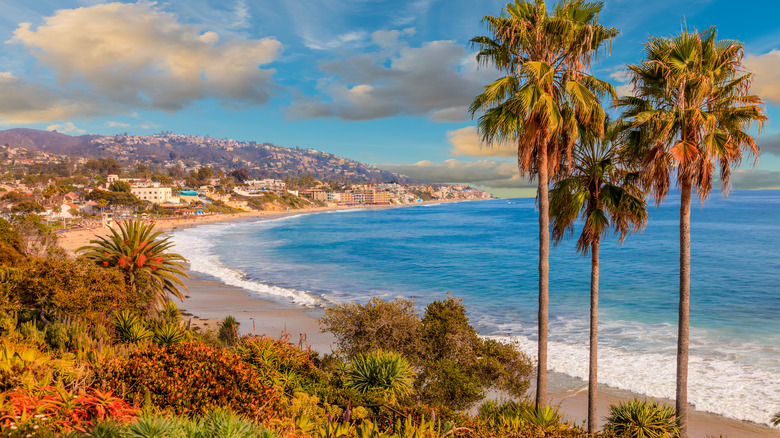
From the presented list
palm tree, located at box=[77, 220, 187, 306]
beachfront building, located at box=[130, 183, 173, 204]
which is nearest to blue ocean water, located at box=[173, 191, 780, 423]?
palm tree, located at box=[77, 220, 187, 306]

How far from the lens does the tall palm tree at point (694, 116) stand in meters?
8.95

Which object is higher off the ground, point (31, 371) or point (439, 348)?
point (31, 371)

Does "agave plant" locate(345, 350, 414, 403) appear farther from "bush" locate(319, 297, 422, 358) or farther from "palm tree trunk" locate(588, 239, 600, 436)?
"palm tree trunk" locate(588, 239, 600, 436)

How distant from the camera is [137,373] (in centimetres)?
655

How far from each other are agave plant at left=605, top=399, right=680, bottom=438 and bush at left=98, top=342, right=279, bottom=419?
279 inches

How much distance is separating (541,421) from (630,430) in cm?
258

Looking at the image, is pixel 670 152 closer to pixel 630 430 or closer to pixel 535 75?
pixel 535 75

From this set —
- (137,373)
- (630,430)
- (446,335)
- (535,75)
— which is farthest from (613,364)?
(137,373)

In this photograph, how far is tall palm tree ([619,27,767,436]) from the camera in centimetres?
895

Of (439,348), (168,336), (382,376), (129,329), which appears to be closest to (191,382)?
(382,376)

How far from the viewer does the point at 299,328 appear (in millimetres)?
25828

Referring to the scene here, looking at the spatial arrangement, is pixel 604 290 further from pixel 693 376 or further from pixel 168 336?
pixel 168 336

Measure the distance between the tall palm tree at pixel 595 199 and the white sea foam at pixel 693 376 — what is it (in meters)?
5.86

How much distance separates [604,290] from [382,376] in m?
35.8
